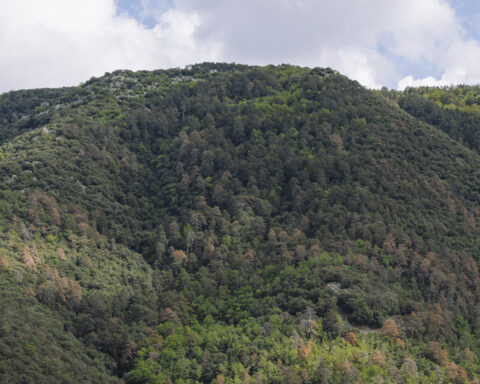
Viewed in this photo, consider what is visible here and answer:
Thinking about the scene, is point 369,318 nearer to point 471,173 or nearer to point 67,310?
point 67,310

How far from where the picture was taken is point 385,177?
4434 inches

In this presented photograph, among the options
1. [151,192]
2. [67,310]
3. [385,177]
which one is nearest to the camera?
[67,310]

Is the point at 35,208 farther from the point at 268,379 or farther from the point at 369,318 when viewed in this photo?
the point at 369,318

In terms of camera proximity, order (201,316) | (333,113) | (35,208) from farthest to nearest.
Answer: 1. (333,113)
2. (35,208)
3. (201,316)

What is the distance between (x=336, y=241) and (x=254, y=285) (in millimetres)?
17884

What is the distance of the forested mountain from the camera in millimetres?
72500

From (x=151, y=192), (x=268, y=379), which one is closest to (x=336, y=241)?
(x=268, y=379)

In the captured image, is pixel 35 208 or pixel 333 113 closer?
pixel 35 208

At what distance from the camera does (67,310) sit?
250ft

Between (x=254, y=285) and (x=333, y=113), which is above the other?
(x=333, y=113)

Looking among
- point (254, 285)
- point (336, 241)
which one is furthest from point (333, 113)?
point (254, 285)

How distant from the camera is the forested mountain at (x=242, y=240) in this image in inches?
2854

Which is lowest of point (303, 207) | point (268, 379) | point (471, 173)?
point (268, 379)

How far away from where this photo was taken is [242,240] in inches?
3996
